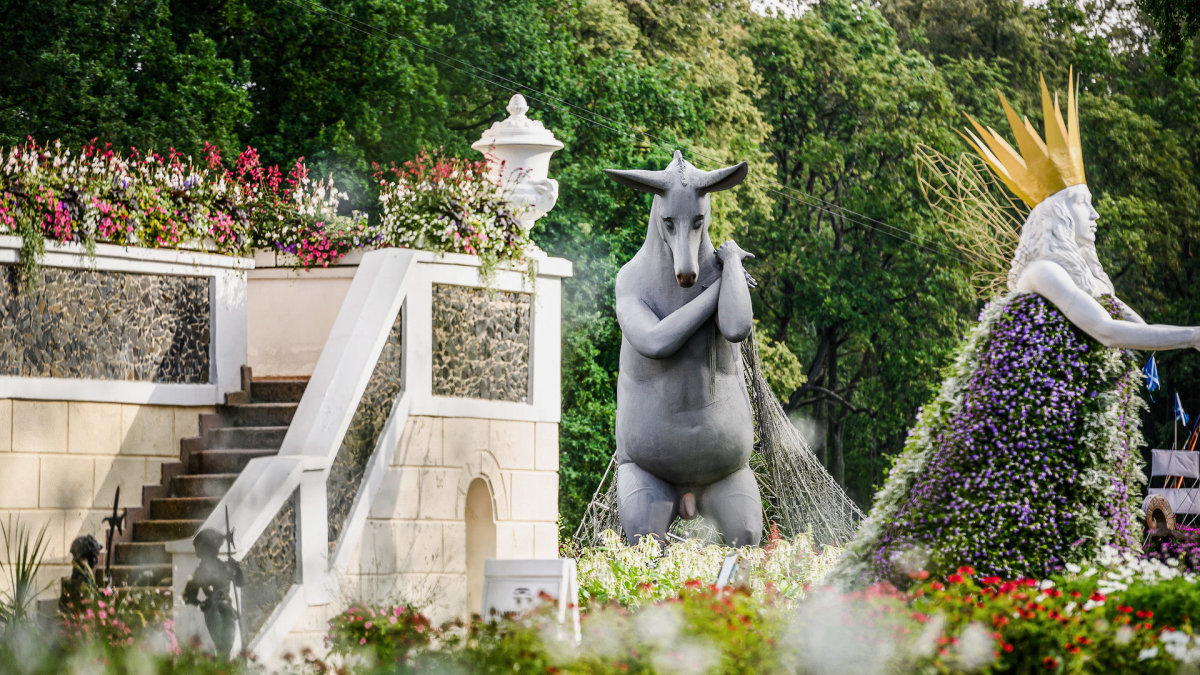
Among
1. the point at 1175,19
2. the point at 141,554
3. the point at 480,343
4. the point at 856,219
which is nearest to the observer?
the point at 141,554

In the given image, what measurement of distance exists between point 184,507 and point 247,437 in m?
0.69

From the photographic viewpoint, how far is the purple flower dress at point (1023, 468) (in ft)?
26.0

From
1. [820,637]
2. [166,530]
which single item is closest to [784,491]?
[166,530]

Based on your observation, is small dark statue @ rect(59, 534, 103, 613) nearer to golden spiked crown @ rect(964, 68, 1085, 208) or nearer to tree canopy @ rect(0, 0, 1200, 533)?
golden spiked crown @ rect(964, 68, 1085, 208)

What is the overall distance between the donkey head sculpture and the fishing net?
13.2 feet

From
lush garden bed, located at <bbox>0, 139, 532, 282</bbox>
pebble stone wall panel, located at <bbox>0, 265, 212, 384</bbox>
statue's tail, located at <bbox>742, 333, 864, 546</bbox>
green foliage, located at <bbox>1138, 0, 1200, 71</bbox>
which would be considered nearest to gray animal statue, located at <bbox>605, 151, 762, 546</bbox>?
lush garden bed, located at <bbox>0, 139, 532, 282</bbox>

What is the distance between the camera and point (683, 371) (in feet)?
30.8

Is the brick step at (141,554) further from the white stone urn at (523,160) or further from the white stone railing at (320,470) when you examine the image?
the white stone urn at (523,160)

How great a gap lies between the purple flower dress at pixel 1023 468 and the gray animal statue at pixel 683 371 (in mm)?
1412

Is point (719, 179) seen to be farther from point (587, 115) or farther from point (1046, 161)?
point (587, 115)

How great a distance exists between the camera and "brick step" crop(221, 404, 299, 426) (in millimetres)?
10711

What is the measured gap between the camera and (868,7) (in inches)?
1293

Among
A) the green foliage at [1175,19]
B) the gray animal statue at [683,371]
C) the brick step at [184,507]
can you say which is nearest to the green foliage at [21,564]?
the brick step at [184,507]

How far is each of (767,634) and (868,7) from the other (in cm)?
2775
